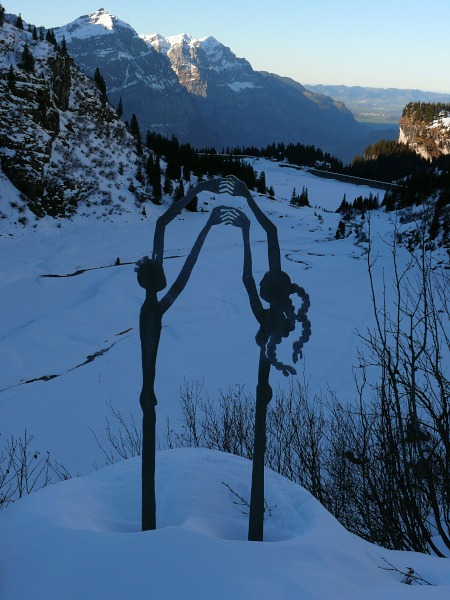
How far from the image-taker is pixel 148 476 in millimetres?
3736

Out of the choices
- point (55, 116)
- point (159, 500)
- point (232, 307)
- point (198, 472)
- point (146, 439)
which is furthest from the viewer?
point (55, 116)

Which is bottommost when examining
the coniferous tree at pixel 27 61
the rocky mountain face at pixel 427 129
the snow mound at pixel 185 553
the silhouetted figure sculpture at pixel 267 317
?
the snow mound at pixel 185 553

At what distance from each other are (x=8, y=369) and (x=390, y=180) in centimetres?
8773

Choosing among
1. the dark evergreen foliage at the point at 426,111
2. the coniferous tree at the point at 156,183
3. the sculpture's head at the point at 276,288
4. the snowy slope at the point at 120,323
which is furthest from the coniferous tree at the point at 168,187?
the dark evergreen foliage at the point at 426,111

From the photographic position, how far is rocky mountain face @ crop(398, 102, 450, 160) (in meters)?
110

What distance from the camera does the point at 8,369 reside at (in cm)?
1634

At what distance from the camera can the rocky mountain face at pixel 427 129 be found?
359 ft

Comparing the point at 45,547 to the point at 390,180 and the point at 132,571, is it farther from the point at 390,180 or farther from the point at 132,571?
the point at 390,180

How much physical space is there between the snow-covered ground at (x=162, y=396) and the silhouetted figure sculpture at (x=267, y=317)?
50 cm

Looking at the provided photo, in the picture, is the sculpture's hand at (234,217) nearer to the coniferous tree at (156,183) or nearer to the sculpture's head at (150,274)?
the sculpture's head at (150,274)

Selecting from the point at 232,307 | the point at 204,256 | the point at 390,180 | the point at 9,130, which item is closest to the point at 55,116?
the point at 9,130

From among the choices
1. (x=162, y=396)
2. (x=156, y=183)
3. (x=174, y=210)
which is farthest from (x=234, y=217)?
(x=156, y=183)

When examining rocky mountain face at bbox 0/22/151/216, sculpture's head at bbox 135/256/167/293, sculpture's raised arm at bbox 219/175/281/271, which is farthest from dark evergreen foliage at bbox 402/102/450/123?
sculpture's head at bbox 135/256/167/293

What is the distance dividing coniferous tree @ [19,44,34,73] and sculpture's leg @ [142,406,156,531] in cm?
4211
